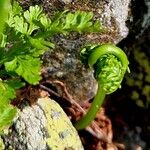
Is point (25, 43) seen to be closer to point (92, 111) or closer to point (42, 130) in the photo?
point (42, 130)

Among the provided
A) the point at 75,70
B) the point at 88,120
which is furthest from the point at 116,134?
the point at 75,70

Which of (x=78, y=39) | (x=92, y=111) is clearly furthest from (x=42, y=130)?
(x=78, y=39)

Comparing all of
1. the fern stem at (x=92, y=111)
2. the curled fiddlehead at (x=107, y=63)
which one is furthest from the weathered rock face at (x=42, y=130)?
the curled fiddlehead at (x=107, y=63)

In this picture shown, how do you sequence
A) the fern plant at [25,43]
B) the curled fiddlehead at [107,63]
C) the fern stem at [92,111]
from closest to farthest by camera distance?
the fern plant at [25,43], the curled fiddlehead at [107,63], the fern stem at [92,111]

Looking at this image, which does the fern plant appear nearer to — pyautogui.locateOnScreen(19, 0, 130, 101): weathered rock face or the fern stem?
pyautogui.locateOnScreen(19, 0, 130, 101): weathered rock face

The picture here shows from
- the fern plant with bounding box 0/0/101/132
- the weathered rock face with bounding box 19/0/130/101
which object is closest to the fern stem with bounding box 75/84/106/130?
the weathered rock face with bounding box 19/0/130/101

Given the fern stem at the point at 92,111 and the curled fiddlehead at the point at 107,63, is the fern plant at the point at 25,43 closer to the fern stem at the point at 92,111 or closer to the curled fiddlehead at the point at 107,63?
the curled fiddlehead at the point at 107,63
